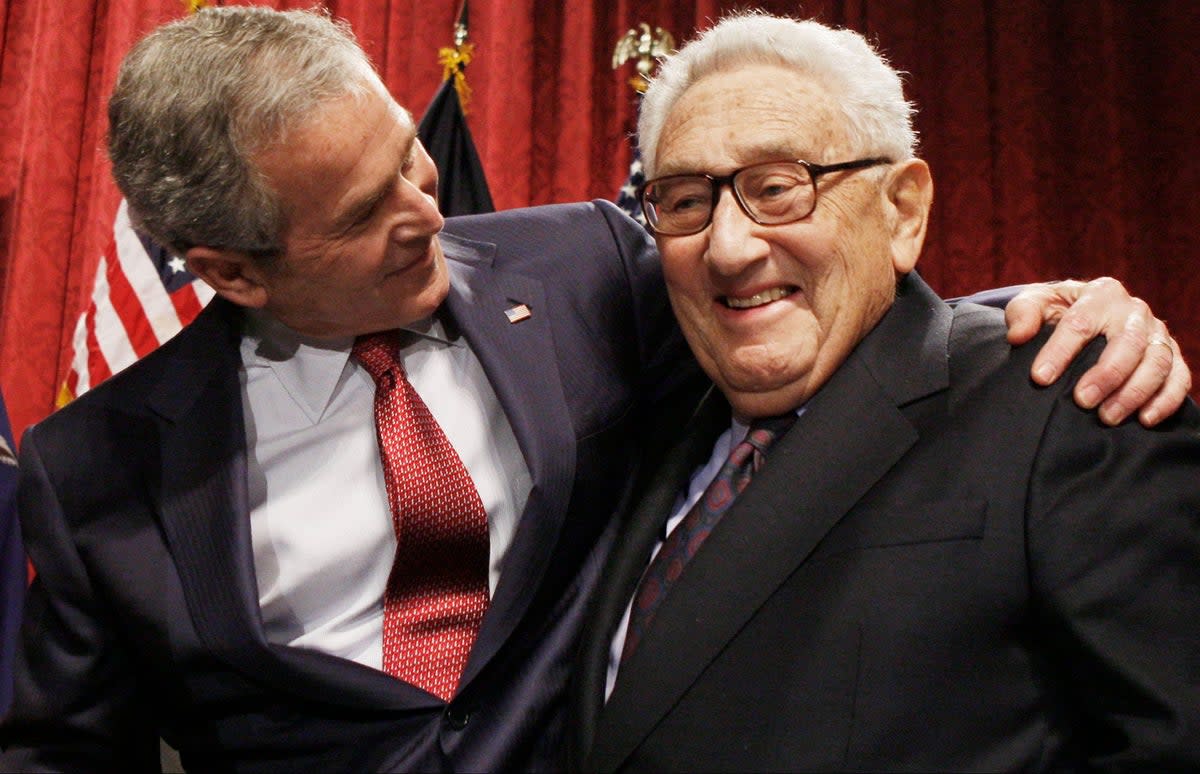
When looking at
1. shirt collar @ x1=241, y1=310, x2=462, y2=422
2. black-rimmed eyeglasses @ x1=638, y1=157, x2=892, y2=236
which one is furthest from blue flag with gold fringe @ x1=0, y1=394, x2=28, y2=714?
black-rimmed eyeglasses @ x1=638, y1=157, x2=892, y2=236

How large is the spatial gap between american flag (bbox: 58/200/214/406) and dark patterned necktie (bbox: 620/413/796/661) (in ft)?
6.42

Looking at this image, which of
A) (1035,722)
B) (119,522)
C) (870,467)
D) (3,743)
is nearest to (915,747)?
(1035,722)

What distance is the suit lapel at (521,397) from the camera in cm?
151

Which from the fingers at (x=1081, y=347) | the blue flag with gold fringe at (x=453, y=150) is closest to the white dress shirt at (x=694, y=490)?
the fingers at (x=1081, y=347)

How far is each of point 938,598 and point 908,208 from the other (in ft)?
1.84

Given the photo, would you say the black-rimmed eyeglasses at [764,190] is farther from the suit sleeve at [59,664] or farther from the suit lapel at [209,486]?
the suit sleeve at [59,664]

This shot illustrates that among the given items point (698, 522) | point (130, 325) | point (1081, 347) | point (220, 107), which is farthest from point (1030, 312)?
point (130, 325)

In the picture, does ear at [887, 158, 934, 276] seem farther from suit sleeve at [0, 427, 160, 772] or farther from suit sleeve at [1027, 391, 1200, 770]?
suit sleeve at [0, 427, 160, 772]

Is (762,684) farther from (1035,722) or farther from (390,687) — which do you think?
(390,687)

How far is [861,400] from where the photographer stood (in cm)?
132

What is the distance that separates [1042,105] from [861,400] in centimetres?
276

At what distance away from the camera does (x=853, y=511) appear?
1.27 m

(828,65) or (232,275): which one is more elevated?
(828,65)

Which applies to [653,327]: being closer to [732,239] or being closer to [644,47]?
[732,239]
